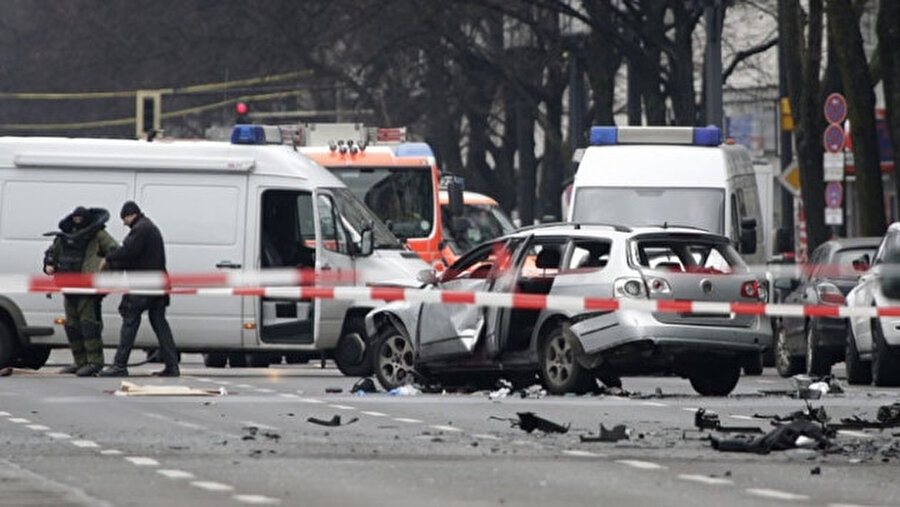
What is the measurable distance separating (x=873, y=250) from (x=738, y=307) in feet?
23.1

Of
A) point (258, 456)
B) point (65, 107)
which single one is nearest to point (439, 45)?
point (65, 107)

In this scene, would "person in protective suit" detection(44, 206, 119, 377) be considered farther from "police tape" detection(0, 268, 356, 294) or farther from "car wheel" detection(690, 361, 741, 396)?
"car wheel" detection(690, 361, 741, 396)

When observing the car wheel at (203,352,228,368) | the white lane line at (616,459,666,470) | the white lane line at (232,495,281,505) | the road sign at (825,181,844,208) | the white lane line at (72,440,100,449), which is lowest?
the white lane line at (232,495,281,505)

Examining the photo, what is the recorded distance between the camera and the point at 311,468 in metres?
13.5

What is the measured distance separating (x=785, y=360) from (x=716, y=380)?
6178mm

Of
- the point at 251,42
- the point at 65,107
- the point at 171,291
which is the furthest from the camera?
the point at 65,107

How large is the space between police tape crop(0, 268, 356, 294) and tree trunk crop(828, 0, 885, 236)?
1233cm

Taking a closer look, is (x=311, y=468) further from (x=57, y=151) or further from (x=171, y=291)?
(x=57, y=151)

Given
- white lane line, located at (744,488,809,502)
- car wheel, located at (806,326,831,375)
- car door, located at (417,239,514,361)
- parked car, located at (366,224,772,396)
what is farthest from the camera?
car wheel, located at (806,326,831,375)

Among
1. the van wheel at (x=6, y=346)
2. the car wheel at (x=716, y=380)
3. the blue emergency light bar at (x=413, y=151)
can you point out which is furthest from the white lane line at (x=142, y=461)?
the blue emergency light bar at (x=413, y=151)

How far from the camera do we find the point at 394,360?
2219 cm

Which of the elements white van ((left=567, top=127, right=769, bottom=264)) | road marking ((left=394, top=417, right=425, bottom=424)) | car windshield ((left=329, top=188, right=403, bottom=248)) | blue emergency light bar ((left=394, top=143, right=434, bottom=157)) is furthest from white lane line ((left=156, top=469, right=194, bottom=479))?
blue emergency light bar ((left=394, top=143, right=434, bottom=157))

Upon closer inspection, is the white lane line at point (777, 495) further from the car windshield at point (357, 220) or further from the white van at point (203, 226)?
the car windshield at point (357, 220)

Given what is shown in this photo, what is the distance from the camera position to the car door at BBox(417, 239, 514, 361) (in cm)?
2092
